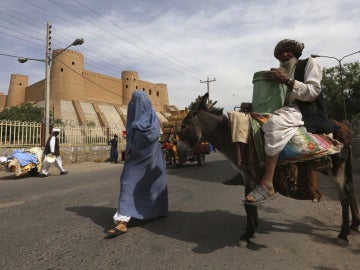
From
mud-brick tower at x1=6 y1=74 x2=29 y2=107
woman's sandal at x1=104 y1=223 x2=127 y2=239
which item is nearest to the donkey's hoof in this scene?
woman's sandal at x1=104 y1=223 x2=127 y2=239

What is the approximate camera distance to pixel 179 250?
3934 mm

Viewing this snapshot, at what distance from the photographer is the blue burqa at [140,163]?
4.78 meters

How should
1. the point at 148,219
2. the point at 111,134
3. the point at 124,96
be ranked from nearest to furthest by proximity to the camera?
the point at 148,219 → the point at 111,134 → the point at 124,96

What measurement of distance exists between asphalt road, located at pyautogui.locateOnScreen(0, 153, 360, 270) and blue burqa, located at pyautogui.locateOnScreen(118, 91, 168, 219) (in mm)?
271

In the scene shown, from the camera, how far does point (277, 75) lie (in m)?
3.85

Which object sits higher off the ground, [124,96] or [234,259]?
[124,96]

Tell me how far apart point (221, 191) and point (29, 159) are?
7555mm

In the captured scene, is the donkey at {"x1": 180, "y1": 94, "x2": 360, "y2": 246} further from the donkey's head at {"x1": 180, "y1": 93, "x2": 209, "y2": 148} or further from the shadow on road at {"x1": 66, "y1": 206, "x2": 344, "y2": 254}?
the shadow on road at {"x1": 66, "y1": 206, "x2": 344, "y2": 254}

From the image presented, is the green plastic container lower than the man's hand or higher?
lower

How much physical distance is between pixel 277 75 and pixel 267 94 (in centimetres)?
31

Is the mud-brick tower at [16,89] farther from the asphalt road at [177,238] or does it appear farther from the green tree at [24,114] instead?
the asphalt road at [177,238]

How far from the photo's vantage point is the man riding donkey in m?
3.78

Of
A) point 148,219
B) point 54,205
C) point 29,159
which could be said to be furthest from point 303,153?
point 29,159

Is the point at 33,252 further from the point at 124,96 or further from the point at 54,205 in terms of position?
the point at 124,96
